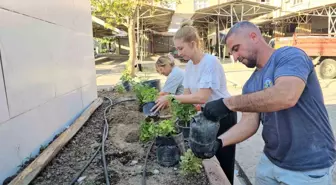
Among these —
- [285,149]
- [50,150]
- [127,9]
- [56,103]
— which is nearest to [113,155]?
[50,150]

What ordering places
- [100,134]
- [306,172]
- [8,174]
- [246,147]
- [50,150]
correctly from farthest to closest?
[246,147], [100,134], [50,150], [8,174], [306,172]

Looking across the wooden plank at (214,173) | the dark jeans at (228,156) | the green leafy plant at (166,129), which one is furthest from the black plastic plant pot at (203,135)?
the dark jeans at (228,156)

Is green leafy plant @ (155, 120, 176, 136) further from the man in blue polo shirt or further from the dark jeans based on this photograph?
the man in blue polo shirt

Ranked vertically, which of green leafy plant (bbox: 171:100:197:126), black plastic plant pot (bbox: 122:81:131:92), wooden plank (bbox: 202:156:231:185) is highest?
green leafy plant (bbox: 171:100:197:126)

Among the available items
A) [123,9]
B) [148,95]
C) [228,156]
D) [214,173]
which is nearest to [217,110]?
[214,173]

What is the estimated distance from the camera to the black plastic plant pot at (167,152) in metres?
2.72

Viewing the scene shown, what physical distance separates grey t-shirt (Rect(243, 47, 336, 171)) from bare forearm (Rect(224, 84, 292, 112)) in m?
0.12

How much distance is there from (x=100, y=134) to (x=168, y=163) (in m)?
1.66

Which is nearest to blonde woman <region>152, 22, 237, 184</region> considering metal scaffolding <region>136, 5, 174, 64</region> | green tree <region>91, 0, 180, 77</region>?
green tree <region>91, 0, 180, 77</region>

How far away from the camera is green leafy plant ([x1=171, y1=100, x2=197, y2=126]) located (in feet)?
9.55

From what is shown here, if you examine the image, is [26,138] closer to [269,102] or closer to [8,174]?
[8,174]

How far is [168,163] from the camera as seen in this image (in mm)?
2766

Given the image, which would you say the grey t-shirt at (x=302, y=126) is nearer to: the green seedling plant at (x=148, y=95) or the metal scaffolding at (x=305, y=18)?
the green seedling plant at (x=148, y=95)

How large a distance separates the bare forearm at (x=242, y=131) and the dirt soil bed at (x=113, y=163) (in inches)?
25.8
